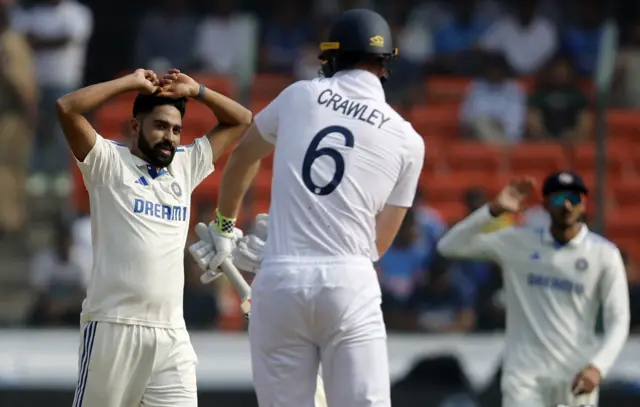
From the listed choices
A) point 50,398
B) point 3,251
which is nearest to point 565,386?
point 50,398

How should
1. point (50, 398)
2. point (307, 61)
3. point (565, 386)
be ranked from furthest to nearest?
point (307, 61), point (50, 398), point (565, 386)

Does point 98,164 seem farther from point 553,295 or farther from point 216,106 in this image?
point 553,295

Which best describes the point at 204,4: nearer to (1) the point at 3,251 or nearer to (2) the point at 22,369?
(1) the point at 3,251

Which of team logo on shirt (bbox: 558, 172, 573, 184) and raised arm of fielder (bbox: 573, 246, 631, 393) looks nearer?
raised arm of fielder (bbox: 573, 246, 631, 393)

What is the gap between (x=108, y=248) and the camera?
5.84 m

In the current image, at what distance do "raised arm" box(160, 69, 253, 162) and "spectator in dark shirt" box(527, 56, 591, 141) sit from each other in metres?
6.48

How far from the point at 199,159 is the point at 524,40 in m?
8.66

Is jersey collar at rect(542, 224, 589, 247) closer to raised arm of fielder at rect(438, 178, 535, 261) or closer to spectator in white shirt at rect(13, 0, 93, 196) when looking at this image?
raised arm of fielder at rect(438, 178, 535, 261)

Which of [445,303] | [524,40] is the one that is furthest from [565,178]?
[524,40]

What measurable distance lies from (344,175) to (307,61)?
8.97 meters

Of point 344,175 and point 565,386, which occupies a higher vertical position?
point 344,175

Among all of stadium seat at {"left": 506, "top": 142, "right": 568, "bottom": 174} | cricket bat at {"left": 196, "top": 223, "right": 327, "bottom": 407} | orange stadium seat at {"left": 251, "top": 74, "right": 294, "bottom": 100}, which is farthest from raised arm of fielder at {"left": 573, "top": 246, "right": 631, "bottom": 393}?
orange stadium seat at {"left": 251, "top": 74, "right": 294, "bottom": 100}

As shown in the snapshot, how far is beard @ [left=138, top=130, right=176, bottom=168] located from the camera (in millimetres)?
5976

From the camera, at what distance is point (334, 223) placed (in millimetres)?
5070
